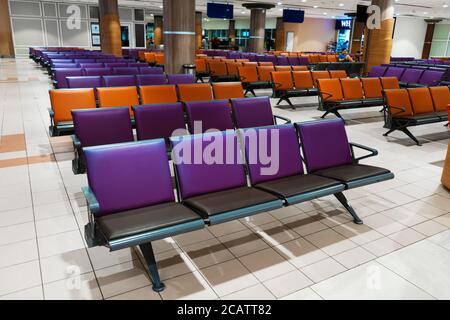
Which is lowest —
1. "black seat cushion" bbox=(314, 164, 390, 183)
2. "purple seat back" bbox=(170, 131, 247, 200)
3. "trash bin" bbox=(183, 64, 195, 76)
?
"black seat cushion" bbox=(314, 164, 390, 183)

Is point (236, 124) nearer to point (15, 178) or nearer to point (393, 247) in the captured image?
point (393, 247)

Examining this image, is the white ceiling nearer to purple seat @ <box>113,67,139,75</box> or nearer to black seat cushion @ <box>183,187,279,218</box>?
purple seat @ <box>113,67,139,75</box>

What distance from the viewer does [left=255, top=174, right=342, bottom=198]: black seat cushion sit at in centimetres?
268

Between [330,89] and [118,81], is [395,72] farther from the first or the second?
[118,81]

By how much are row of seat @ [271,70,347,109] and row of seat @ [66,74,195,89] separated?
224cm

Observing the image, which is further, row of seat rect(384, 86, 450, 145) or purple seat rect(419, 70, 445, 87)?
purple seat rect(419, 70, 445, 87)

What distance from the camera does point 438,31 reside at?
27.0 meters

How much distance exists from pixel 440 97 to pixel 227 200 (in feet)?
17.3

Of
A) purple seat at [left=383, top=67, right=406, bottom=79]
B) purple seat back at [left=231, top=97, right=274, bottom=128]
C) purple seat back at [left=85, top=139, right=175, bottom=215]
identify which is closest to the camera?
purple seat back at [left=85, top=139, right=175, bottom=215]

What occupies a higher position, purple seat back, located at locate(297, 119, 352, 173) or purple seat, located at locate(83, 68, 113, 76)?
purple seat, located at locate(83, 68, 113, 76)

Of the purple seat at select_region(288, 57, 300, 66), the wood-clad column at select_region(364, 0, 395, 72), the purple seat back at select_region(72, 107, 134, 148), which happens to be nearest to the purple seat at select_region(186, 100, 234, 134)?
the purple seat back at select_region(72, 107, 134, 148)

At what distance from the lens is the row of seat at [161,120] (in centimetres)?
339
